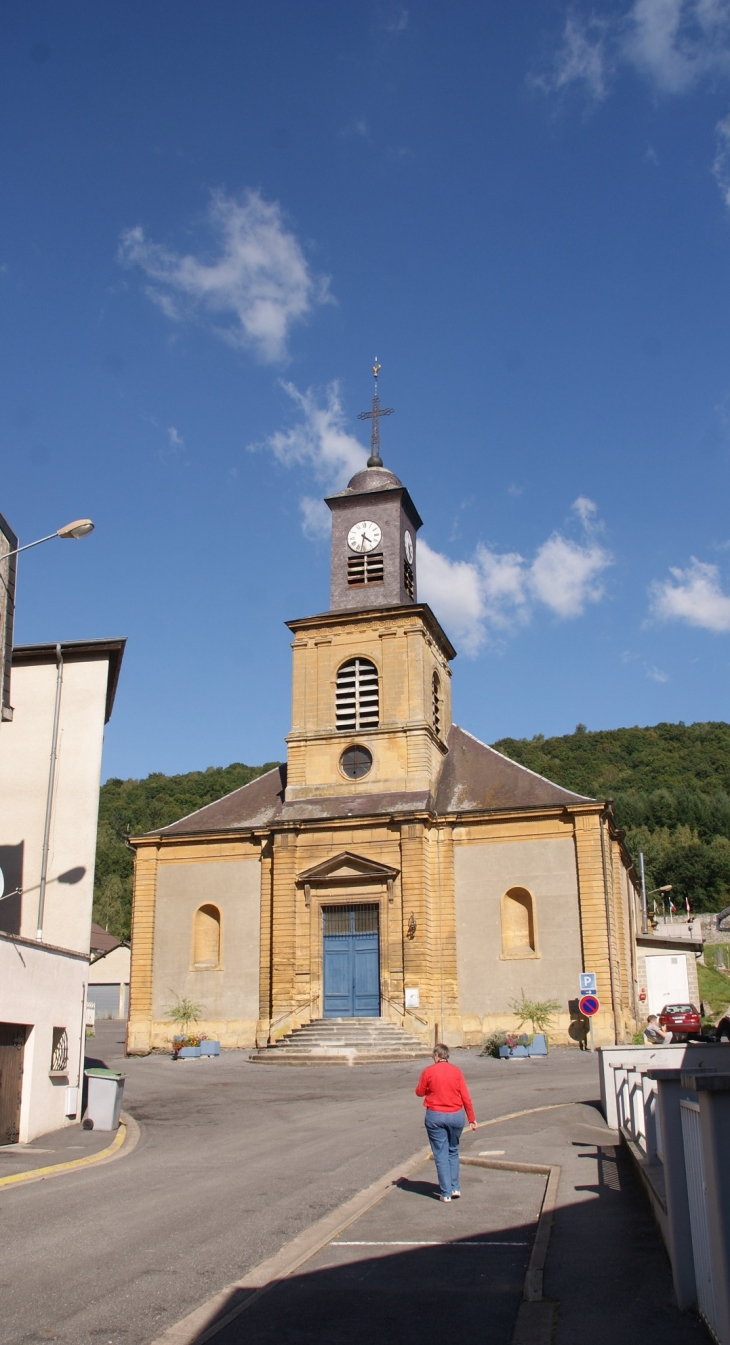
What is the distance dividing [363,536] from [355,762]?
786cm

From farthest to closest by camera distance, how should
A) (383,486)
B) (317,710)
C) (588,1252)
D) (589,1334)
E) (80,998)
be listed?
(383,486)
(317,710)
(80,998)
(588,1252)
(589,1334)

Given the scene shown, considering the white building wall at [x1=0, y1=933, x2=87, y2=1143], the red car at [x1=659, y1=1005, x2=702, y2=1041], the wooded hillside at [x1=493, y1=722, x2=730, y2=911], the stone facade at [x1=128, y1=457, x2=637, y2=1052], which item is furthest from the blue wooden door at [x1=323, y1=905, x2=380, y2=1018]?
the wooded hillside at [x1=493, y1=722, x2=730, y2=911]

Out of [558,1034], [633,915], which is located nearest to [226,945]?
[558,1034]

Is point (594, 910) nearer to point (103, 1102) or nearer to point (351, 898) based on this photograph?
point (351, 898)

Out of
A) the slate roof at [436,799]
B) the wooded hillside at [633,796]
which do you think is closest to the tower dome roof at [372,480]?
the slate roof at [436,799]

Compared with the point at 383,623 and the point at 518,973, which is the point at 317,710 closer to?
the point at 383,623

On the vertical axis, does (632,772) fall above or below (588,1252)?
above

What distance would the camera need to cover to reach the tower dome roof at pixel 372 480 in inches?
1431

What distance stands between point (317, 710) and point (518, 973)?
10.1 meters

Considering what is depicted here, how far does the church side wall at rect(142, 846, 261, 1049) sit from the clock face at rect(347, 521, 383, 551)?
35.5 ft

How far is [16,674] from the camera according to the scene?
19.6 m

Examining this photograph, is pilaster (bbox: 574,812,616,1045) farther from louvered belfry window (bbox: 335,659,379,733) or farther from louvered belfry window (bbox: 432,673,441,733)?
louvered belfry window (bbox: 335,659,379,733)

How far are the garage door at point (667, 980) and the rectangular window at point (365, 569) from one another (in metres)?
22.6

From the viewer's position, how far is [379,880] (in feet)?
98.7
